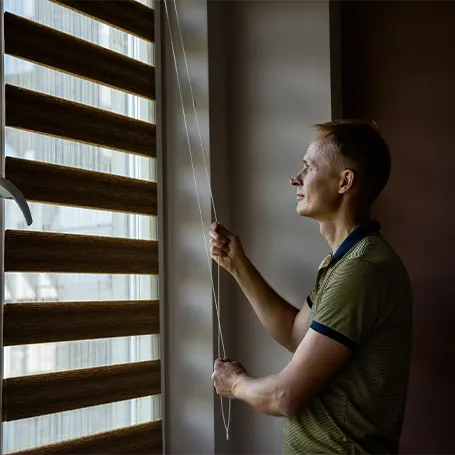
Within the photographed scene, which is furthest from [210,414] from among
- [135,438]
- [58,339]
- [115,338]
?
[58,339]

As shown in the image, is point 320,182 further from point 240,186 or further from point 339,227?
point 240,186

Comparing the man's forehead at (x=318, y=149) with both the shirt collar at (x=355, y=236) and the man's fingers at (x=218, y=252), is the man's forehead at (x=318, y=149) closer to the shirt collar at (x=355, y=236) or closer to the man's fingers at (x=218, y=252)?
the shirt collar at (x=355, y=236)

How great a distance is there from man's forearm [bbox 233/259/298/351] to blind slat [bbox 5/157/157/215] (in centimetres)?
34

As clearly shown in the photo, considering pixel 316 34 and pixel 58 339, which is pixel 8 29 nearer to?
pixel 58 339

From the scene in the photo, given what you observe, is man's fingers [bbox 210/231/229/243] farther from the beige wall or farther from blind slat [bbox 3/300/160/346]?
blind slat [bbox 3/300/160/346]

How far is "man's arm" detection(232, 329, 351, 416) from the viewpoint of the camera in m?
1.46

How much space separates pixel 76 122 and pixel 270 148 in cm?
59

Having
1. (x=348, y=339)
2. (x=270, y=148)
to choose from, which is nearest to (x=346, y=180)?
(x=348, y=339)

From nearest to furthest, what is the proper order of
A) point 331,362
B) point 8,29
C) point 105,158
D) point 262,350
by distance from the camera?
point 331,362 → point 8,29 → point 105,158 → point 262,350

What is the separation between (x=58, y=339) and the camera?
1.71 meters

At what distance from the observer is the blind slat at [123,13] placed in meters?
1.86

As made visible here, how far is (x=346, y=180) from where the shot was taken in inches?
65.6

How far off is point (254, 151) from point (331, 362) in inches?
33.6

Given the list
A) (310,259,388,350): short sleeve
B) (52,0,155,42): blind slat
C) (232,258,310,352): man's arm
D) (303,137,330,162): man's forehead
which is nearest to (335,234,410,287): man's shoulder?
(310,259,388,350): short sleeve
